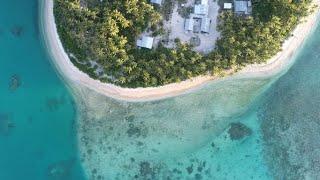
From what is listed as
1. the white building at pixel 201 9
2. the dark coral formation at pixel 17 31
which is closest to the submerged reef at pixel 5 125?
the dark coral formation at pixel 17 31

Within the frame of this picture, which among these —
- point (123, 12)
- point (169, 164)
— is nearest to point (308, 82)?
point (169, 164)

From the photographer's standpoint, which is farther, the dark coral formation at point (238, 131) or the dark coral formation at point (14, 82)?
the dark coral formation at point (238, 131)

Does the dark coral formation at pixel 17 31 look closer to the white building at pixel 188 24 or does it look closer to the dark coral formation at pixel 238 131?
the white building at pixel 188 24

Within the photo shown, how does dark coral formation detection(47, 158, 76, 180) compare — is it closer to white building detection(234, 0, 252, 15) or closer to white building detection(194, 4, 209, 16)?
white building detection(194, 4, 209, 16)

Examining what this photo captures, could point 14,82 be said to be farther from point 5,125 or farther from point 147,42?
point 147,42

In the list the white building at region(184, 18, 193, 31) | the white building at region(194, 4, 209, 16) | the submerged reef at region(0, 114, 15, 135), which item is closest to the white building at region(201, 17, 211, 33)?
the white building at region(194, 4, 209, 16)

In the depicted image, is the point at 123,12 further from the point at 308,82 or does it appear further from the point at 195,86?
the point at 308,82
